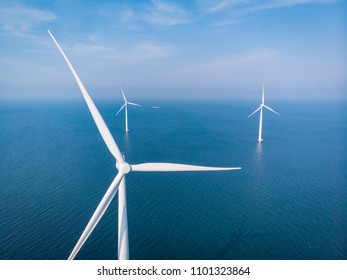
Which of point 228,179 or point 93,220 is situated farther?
point 228,179

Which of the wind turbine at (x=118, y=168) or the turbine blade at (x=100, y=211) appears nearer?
the turbine blade at (x=100, y=211)

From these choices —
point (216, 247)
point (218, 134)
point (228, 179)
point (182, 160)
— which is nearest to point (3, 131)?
point (182, 160)

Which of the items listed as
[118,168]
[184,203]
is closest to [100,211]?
[118,168]

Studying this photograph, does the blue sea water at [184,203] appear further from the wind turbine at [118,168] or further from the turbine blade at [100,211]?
the turbine blade at [100,211]

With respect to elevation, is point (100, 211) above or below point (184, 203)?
above

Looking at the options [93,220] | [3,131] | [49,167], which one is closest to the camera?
[93,220]

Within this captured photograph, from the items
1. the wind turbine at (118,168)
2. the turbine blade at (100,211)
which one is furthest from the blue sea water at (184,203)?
the turbine blade at (100,211)

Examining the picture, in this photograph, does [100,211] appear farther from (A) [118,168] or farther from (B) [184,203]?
(B) [184,203]

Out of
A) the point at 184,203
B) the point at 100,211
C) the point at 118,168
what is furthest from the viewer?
the point at 184,203

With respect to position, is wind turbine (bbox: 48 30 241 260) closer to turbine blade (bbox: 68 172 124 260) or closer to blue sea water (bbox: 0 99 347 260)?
turbine blade (bbox: 68 172 124 260)
